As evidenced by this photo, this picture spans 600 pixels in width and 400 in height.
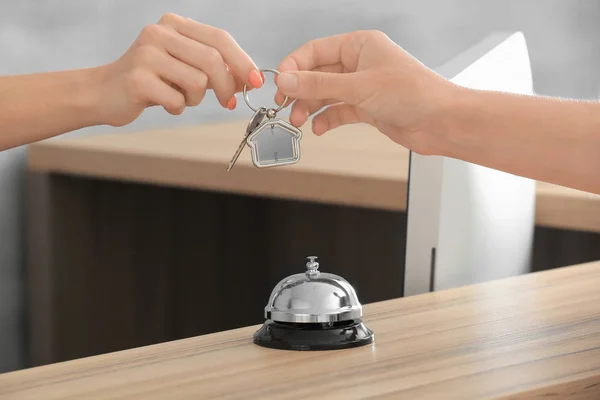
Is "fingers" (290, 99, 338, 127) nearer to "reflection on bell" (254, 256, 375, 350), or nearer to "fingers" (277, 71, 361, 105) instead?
"fingers" (277, 71, 361, 105)

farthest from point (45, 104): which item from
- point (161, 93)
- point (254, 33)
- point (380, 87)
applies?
point (254, 33)

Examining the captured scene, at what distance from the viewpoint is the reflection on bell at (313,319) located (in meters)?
0.88

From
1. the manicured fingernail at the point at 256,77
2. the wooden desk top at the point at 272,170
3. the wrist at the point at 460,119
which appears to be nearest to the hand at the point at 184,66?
the manicured fingernail at the point at 256,77

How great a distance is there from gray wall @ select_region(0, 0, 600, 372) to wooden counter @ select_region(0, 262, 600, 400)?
998mm

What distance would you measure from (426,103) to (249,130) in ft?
0.55

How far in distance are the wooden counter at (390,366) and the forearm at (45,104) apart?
13.9 inches

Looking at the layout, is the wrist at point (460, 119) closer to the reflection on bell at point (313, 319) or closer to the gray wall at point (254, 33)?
the reflection on bell at point (313, 319)

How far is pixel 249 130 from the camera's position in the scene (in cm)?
99

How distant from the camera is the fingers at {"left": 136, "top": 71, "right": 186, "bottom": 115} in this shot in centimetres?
104

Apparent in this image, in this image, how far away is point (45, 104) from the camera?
1171mm

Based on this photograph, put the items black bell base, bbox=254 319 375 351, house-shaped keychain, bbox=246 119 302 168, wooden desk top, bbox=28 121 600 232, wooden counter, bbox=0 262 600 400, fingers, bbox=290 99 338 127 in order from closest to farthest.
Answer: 1. wooden counter, bbox=0 262 600 400
2. black bell base, bbox=254 319 375 351
3. house-shaped keychain, bbox=246 119 302 168
4. fingers, bbox=290 99 338 127
5. wooden desk top, bbox=28 121 600 232

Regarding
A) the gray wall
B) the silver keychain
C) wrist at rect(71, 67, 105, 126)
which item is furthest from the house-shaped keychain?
the gray wall

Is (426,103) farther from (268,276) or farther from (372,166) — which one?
(268,276)

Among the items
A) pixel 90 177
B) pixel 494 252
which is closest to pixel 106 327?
pixel 90 177
